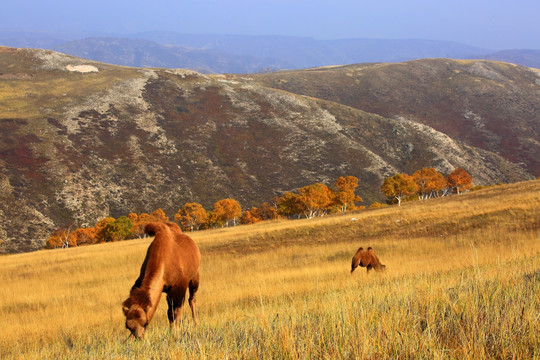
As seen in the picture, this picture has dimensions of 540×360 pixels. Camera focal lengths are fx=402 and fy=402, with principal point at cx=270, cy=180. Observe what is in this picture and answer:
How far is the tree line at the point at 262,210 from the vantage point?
71062mm

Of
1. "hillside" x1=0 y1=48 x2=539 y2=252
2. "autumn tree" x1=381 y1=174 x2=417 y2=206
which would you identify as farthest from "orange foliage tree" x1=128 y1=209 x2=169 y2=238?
"autumn tree" x1=381 y1=174 x2=417 y2=206

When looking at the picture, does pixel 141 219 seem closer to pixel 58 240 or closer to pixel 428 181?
pixel 58 240

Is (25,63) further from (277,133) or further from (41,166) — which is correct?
(277,133)

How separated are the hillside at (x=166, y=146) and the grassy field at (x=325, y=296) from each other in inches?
2300

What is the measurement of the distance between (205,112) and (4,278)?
348 ft

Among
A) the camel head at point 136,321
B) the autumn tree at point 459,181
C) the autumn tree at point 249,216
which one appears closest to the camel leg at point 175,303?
the camel head at point 136,321

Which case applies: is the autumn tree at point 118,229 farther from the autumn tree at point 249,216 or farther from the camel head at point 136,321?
the camel head at point 136,321

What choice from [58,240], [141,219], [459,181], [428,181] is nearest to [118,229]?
[141,219]

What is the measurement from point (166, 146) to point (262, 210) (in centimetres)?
3327

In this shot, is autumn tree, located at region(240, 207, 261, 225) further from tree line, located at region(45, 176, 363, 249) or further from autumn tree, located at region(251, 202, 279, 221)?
autumn tree, located at region(251, 202, 279, 221)

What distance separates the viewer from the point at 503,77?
189250 millimetres

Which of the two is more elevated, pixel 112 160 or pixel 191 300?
pixel 191 300

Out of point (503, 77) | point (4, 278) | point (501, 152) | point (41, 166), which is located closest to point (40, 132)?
point (41, 166)

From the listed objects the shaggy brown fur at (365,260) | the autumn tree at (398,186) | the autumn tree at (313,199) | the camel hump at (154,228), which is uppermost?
the camel hump at (154,228)
